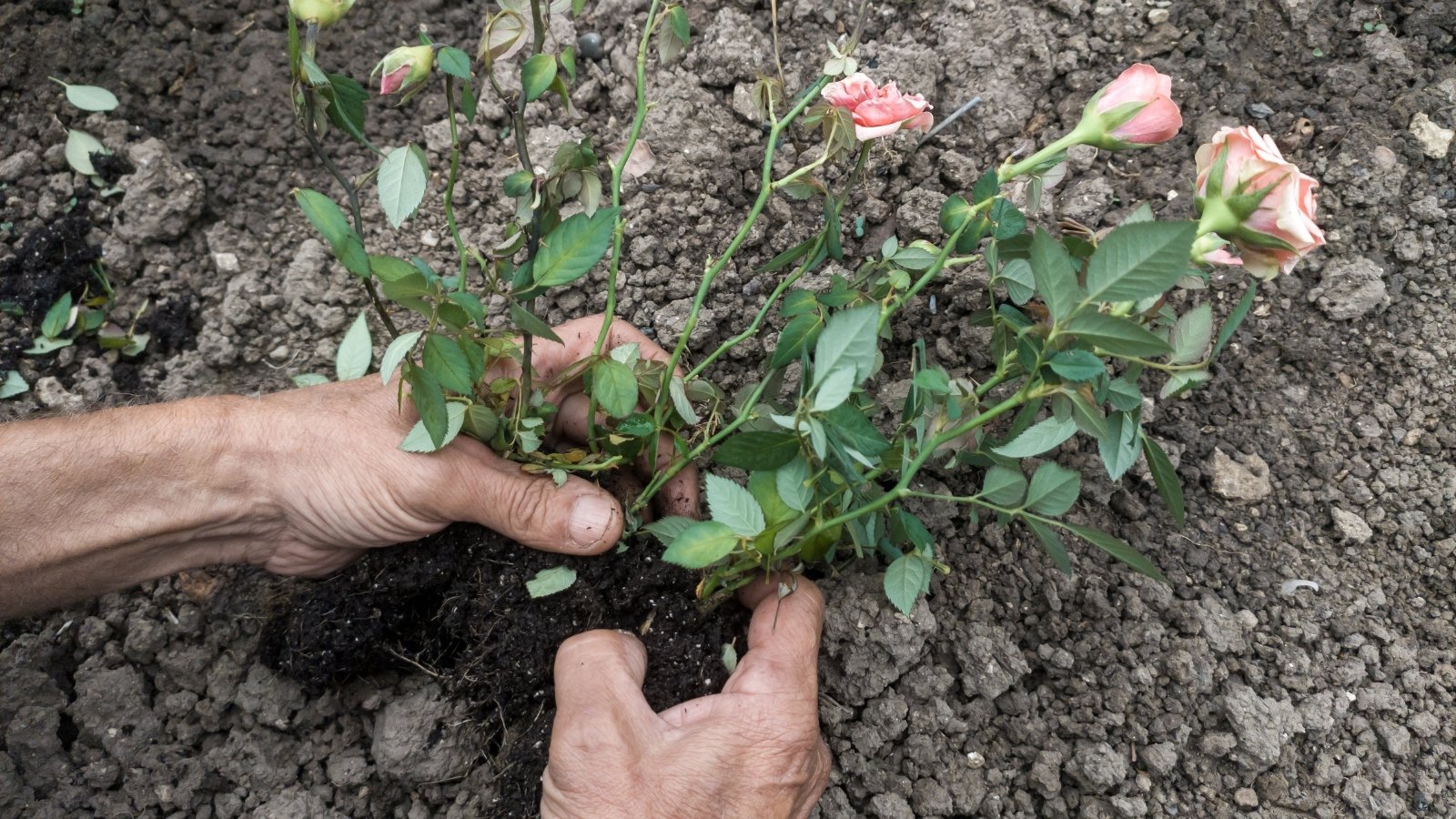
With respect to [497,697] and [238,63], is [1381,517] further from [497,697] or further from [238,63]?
[238,63]

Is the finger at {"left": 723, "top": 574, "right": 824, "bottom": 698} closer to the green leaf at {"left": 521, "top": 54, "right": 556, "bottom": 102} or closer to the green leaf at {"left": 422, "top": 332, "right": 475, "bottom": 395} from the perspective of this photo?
the green leaf at {"left": 422, "top": 332, "right": 475, "bottom": 395}

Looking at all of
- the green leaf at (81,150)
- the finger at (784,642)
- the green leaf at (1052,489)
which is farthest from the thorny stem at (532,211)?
the green leaf at (81,150)

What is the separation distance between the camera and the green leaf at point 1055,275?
2.92ft

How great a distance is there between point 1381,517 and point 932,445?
103 centimetres

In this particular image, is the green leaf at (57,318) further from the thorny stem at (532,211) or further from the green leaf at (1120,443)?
the green leaf at (1120,443)

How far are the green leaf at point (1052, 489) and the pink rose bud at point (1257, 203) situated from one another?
0.32 meters

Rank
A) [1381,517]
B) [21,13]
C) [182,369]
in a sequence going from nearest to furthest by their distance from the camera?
[1381,517] → [182,369] → [21,13]

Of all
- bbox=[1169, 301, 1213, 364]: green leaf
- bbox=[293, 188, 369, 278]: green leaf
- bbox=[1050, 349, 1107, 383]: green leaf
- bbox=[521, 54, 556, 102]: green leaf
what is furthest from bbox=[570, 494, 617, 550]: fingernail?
bbox=[1169, 301, 1213, 364]: green leaf

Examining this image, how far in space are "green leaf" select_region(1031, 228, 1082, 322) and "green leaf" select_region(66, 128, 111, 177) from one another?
1.93 meters

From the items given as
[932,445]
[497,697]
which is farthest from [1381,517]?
[497,697]

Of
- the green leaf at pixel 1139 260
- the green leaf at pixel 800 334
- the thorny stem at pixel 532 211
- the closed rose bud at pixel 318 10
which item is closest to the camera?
the green leaf at pixel 1139 260

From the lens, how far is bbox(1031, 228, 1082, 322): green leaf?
2.92 feet

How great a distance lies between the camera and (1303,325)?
5.13 ft

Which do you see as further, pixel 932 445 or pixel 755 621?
pixel 755 621
